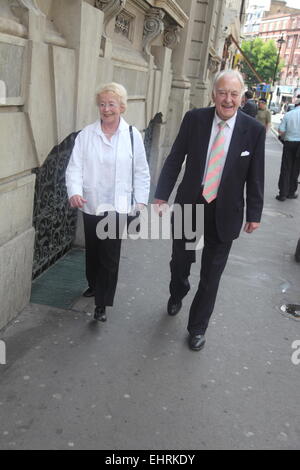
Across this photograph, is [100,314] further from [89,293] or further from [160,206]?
[160,206]

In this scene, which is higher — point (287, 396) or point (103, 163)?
point (103, 163)

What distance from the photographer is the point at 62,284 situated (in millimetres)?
4820

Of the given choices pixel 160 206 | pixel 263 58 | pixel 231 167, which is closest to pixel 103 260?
pixel 160 206

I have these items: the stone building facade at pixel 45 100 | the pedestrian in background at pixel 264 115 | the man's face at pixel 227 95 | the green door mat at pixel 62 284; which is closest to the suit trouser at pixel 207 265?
the man's face at pixel 227 95

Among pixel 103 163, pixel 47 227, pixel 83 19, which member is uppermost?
pixel 83 19

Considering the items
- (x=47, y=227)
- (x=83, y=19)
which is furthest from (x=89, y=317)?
(x=83, y=19)

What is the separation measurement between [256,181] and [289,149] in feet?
21.9

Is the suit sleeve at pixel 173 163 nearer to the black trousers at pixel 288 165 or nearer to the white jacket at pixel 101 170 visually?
the white jacket at pixel 101 170

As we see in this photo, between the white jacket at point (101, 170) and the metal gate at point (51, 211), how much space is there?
912mm

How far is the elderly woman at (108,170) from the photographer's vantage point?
363cm

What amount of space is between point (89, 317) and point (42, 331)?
463mm

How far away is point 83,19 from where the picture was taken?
4199 millimetres

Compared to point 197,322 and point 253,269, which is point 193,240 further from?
point 253,269
